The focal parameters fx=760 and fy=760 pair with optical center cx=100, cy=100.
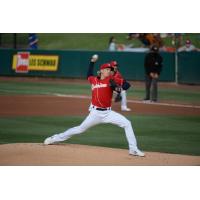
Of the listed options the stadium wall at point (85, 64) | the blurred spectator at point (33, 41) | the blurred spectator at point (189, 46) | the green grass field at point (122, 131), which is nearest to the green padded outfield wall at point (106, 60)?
the stadium wall at point (85, 64)

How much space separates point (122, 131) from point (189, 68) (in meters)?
4.70

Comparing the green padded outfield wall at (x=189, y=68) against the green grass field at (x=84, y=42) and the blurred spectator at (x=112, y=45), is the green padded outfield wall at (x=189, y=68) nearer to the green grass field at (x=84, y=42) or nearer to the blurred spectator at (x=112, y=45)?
the green grass field at (x=84, y=42)

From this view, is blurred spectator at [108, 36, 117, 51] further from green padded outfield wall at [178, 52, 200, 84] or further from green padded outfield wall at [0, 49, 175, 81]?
green padded outfield wall at [178, 52, 200, 84]

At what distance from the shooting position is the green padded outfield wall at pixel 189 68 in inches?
738

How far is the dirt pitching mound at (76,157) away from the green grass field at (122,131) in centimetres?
88

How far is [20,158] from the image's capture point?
459 inches

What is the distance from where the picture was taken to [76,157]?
38.4ft

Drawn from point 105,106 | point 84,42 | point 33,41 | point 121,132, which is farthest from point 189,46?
point 105,106

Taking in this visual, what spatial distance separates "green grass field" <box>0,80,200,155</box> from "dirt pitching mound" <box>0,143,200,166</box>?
88 cm

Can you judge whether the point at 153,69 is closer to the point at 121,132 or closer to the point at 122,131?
the point at 122,131

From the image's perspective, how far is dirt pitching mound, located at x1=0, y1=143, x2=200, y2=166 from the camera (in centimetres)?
1152

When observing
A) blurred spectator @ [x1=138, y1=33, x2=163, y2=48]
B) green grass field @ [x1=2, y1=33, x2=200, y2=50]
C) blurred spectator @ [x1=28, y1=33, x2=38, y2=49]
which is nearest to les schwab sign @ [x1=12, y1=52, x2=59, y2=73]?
blurred spectator @ [x1=28, y1=33, x2=38, y2=49]
